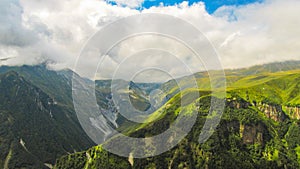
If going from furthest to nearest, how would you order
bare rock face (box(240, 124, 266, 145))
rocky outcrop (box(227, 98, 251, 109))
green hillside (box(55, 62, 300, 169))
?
rocky outcrop (box(227, 98, 251, 109)) < bare rock face (box(240, 124, 266, 145)) < green hillside (box(55, 62, 300, 169))

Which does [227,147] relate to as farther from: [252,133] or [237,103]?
[237,103]

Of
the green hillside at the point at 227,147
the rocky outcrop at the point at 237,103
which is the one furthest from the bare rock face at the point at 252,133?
the rocky outcrop at the point at 237,103

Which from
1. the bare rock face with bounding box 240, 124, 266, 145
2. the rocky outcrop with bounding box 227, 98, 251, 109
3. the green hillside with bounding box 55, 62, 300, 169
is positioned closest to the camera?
the green hillside with bounding box 55, 62, 300, 169

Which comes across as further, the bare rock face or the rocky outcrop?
the rocky outcrop

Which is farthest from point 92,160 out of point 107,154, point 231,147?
point 231,147

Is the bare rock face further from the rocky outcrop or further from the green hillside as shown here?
the rocky outcrop

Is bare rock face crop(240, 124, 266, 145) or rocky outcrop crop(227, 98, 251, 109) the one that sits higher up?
rocky outcrop crop(227, 98, 251, 109)

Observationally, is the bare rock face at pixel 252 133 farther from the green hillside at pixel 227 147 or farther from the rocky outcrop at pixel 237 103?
the rocky outcrop at pixel 237 103

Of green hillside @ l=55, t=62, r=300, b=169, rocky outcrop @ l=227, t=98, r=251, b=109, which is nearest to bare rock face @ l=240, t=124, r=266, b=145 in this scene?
green hillside @ l=55, t=62, r=300, b=169

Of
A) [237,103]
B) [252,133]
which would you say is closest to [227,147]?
[252,133]

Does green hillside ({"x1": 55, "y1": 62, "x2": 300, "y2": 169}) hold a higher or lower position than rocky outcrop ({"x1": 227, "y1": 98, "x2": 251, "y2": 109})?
lower

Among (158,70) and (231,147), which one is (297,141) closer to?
(231,147)
